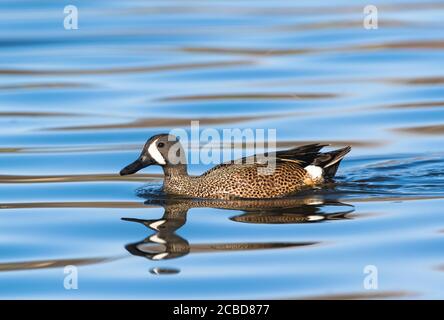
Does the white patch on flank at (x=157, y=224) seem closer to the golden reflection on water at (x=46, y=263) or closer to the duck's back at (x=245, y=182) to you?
the duck's back at (x=245, y=182)

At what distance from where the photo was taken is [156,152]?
416 inches

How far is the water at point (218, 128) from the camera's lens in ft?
27.4

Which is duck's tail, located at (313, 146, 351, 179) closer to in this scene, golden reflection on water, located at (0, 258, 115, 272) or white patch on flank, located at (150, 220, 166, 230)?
white patch on flank, located at (150, 220, 166, 230)

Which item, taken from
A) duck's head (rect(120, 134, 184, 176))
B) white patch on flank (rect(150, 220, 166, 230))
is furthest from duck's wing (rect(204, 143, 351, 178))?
white patch on flank (rect(150, 220, 166, 230))

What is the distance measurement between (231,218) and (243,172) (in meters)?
0.82

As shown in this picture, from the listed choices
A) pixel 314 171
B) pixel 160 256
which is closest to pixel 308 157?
pixel 314 171

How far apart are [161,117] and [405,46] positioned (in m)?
4.97

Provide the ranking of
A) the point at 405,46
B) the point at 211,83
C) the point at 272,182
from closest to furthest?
the point at 272,182, the point at 211,83, the point at 405,46

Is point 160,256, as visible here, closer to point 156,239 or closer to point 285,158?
point 156,239
